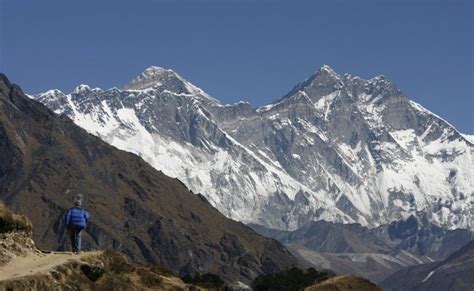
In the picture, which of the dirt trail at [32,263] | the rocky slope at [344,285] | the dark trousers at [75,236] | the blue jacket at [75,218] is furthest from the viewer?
the rocky slope at [344,285]

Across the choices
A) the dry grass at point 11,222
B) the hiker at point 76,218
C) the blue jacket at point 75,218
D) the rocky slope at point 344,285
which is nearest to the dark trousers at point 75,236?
the hiker at point 76,218

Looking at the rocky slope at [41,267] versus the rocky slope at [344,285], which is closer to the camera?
the rocky slope at [41,267]

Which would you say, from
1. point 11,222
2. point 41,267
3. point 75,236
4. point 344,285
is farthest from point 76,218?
point 344,285

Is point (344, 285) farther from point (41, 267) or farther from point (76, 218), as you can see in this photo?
point (41, 267)

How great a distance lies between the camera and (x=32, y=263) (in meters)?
57.2

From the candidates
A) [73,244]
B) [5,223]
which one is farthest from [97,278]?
[5,223]

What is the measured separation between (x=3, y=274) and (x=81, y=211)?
7600 mm

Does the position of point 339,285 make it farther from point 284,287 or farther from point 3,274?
point 3,274

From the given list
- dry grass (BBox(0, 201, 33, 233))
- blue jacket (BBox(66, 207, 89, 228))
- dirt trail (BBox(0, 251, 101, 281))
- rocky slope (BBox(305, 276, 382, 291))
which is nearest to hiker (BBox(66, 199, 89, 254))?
blue jacket (BBox(66, 207, 89, 228))

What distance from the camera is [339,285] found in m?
163

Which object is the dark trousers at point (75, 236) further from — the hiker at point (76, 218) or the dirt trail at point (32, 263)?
the dirt trail at point (32, 263)

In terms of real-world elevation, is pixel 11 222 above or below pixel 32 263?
above

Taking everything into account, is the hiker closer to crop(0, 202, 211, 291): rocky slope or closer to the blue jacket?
the blue jacket

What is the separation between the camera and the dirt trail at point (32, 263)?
177 feet
